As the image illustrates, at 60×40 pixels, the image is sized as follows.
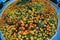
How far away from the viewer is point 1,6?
1.43 m

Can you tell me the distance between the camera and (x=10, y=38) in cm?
134

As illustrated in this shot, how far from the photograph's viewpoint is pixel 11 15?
1.40m

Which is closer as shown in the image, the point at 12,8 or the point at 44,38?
the point at 44,38

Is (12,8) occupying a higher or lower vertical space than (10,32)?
higher

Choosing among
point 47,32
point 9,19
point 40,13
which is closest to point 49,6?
point 40,13

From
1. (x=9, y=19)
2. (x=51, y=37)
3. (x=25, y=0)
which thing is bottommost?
(x=51, y=37)

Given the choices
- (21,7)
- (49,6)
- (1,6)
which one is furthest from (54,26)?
(1,6)

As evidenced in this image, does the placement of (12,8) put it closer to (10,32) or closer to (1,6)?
(1,6)

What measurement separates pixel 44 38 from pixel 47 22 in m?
0.12

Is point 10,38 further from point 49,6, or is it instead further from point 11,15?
point 49,6

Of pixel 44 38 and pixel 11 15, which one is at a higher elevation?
pixel 11 15

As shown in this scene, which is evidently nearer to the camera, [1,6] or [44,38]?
[44,38]

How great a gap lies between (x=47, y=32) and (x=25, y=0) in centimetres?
30

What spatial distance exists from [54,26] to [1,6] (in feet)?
1.39
